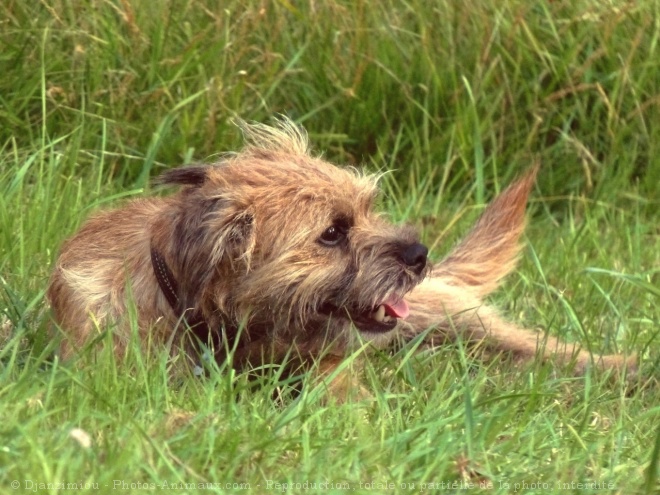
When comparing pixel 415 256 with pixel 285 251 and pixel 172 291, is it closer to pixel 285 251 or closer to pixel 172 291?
pixel 285 251

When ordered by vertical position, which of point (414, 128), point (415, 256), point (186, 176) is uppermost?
point (186, 176)

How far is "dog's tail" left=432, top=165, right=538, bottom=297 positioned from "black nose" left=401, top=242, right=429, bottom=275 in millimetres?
986

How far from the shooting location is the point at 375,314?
390 cm

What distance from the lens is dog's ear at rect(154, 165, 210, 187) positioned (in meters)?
3.85

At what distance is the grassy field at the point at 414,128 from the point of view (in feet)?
13.4

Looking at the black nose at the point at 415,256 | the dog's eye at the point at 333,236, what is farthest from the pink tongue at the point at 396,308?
the dog's eye at the point at 333,236

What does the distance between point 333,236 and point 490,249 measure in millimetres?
1164

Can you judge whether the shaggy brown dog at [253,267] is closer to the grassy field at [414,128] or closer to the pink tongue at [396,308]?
the pink tongue at [396,308]

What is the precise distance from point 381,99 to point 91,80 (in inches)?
52.0

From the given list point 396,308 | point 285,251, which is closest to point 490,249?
point 396,308

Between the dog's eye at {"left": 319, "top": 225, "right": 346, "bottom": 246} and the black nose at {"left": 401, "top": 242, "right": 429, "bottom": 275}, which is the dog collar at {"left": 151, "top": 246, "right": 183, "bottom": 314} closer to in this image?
the dog's eye at {"left": 319, "top": 225, "right": 346, "bottom": 246}

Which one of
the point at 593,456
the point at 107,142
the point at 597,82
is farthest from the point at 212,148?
the point at 593,456

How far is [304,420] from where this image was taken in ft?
10.4

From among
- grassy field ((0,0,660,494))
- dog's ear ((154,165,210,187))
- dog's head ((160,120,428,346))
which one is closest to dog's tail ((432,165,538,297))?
grassy field ((0,0,660,494))
